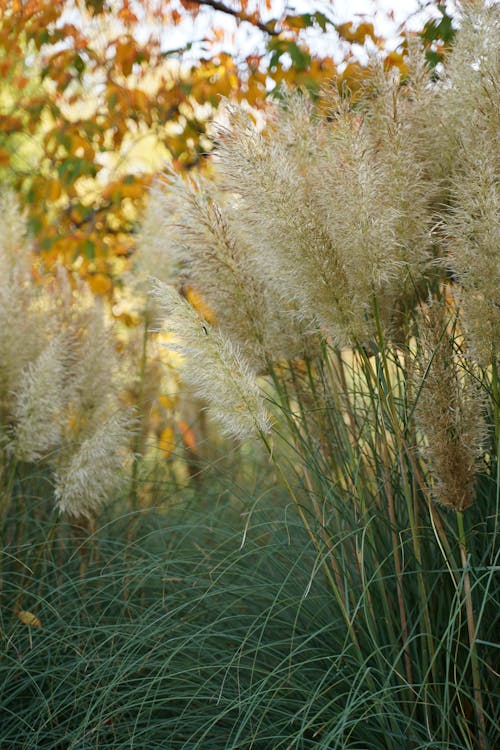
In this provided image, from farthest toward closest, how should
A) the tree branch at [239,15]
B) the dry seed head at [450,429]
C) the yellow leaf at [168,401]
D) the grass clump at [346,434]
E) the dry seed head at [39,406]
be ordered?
the tree branch at [239,15]
the yellow leaf at [168,401]
the dry seed head at [39,406]
the grass clump at [346,434]
the dry seed head at [450,429]

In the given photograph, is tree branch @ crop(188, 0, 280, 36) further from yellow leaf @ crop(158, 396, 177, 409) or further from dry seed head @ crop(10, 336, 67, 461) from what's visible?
dry seed head @ crop(10, 336, 67, 461)

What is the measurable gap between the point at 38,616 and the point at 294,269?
1.65 meters

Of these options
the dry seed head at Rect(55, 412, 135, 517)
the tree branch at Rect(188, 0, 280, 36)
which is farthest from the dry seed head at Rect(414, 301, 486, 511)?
the tree branch at Rect(188, 0, 280, 36)

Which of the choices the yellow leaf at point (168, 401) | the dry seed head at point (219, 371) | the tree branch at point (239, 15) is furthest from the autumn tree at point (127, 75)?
the dry seed head at point (219, 371)

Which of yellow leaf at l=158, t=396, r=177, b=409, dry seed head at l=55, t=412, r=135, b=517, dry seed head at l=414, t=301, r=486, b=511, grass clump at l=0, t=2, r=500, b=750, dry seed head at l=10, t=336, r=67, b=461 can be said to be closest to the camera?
dry seed head at l=414, t=301, r=486, b=511

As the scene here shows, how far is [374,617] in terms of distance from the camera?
2.48 metres

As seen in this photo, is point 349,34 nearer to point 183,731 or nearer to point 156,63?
point 156,63

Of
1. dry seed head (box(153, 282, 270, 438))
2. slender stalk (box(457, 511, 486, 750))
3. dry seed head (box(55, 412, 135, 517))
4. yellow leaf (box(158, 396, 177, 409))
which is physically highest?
yellow leaf (box(158, 396, 177, 409))

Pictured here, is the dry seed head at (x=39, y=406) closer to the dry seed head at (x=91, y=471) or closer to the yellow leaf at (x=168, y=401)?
the dry seed head at (x=91, y=471)

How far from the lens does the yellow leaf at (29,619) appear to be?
2891mm

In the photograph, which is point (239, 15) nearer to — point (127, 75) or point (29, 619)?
point (127, 75)

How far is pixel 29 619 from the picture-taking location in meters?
2.91

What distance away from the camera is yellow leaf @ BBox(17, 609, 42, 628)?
2891mm

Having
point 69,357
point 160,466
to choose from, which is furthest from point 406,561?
point 160,466
